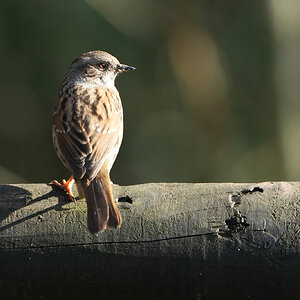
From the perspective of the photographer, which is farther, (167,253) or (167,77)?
(167,77)

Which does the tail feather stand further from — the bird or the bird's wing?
the bird's wing

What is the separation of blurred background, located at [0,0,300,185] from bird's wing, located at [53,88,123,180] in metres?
3.27

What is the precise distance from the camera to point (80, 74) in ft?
16.4

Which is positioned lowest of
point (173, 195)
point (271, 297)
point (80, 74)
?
point (271, 297)

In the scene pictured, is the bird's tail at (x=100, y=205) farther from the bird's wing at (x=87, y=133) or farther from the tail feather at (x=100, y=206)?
the bird's wing at (x=87, y=133)

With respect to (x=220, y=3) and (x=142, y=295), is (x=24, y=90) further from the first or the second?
(x=142, y=295)

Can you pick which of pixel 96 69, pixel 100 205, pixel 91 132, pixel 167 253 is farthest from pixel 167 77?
pixel 167 253

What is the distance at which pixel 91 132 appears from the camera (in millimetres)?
4023

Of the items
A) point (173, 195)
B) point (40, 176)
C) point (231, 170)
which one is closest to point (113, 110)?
point (173, 195)

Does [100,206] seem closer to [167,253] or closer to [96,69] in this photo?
[167,253]

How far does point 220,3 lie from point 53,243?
565cm

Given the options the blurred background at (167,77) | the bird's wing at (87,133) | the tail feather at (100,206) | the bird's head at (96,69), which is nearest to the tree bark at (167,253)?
the tail feather at (100,206)

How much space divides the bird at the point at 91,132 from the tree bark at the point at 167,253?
0.11 metres

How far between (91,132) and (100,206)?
112cm
